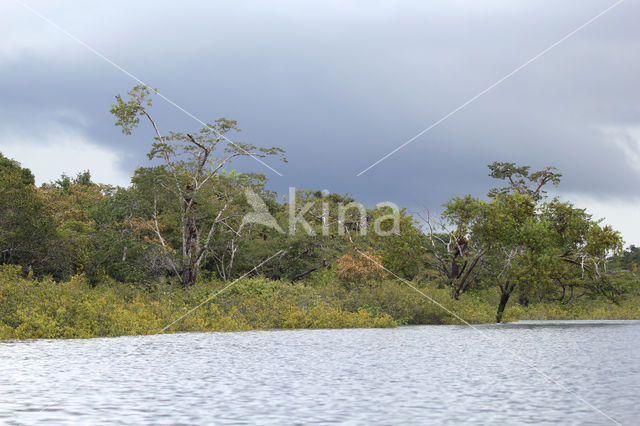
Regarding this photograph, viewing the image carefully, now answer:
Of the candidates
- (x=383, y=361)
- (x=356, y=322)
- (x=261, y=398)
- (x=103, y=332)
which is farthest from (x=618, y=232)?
(x=261, y=398)

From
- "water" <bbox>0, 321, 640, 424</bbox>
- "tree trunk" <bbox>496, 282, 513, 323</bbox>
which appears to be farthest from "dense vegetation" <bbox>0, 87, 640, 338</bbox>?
"water" <bbox>0, 321, 640, 424</bbox>

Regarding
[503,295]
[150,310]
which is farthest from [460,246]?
[150,310]

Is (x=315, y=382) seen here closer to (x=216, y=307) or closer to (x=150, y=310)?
(x=150, y=310)

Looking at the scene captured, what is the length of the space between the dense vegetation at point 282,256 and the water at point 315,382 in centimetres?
777

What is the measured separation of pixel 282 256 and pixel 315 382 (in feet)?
82.9

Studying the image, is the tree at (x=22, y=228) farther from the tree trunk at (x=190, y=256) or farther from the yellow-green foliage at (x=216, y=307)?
the tree trunk at (x=190, y=256)

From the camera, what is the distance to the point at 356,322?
25141 millimetres

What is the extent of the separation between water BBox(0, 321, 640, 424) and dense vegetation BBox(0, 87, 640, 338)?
7772 mm

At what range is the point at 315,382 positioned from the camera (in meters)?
10.3

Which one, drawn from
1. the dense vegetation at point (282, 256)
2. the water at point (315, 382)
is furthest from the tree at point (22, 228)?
the water at point (315, 382)

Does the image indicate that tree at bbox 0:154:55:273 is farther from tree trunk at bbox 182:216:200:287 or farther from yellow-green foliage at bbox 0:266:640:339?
tree trunk at bbox 182:216:200:287

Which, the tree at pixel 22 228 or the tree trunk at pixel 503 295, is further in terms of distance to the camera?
the tree trunk at pixel 503 295

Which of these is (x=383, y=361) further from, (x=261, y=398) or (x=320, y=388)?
(x=261, y=398)

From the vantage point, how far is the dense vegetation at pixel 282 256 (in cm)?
2667
